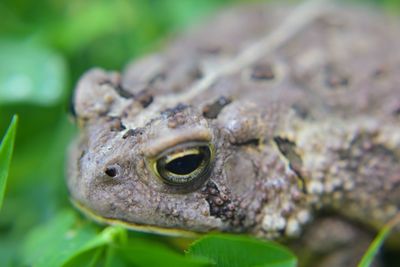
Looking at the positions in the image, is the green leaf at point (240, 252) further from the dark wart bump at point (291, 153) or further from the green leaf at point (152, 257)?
the dark wart bump at point (291, 153)

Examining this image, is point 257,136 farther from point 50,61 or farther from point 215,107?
point 50,61

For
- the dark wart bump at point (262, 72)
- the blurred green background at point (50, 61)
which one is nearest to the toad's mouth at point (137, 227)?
the blurred green background at point (50, 61)

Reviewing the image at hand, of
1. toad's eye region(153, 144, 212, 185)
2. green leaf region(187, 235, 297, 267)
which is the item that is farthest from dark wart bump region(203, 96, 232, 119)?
green leaf region(187, 235, 297, 267)

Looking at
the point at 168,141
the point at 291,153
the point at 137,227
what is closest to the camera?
the point at 168,141

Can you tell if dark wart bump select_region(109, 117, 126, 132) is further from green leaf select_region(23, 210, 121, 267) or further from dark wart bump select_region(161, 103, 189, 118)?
green leaf select_region(23, 210, 121, 267)

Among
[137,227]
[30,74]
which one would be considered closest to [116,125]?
[137,227]
